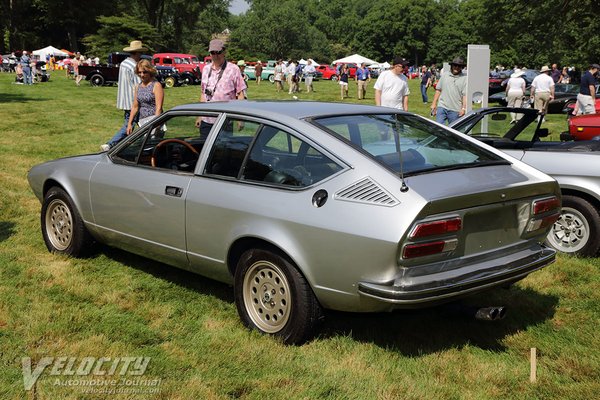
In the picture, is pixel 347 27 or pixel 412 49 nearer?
pixel 412 49

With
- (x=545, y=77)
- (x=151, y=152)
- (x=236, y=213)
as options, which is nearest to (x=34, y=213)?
(x=151, y=152)

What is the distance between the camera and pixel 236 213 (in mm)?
4160

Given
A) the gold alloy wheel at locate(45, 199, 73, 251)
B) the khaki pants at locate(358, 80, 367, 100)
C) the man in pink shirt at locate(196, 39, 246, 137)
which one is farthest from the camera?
the khaki pants at locate(358, 80, 367, 100)

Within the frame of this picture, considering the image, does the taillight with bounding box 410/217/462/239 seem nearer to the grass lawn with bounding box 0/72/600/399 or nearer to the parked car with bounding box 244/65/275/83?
the grass lawn with bounding box 0/72/600/399

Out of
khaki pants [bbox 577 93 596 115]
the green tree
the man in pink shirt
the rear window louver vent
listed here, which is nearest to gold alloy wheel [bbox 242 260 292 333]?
the rear window louver vent

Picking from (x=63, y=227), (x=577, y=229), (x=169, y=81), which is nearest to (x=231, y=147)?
(x=63, y=227)

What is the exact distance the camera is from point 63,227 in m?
5.86

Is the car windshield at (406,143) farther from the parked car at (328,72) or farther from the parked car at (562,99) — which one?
the parked car at (328,72)

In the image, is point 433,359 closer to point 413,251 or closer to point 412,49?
point 413,251

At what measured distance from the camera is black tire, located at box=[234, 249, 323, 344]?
12.7 feet

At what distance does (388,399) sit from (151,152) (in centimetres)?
272

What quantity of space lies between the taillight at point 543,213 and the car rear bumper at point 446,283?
0.91ft

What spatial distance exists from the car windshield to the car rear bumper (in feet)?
2.07

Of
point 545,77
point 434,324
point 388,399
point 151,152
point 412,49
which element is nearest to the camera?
point 388,399
